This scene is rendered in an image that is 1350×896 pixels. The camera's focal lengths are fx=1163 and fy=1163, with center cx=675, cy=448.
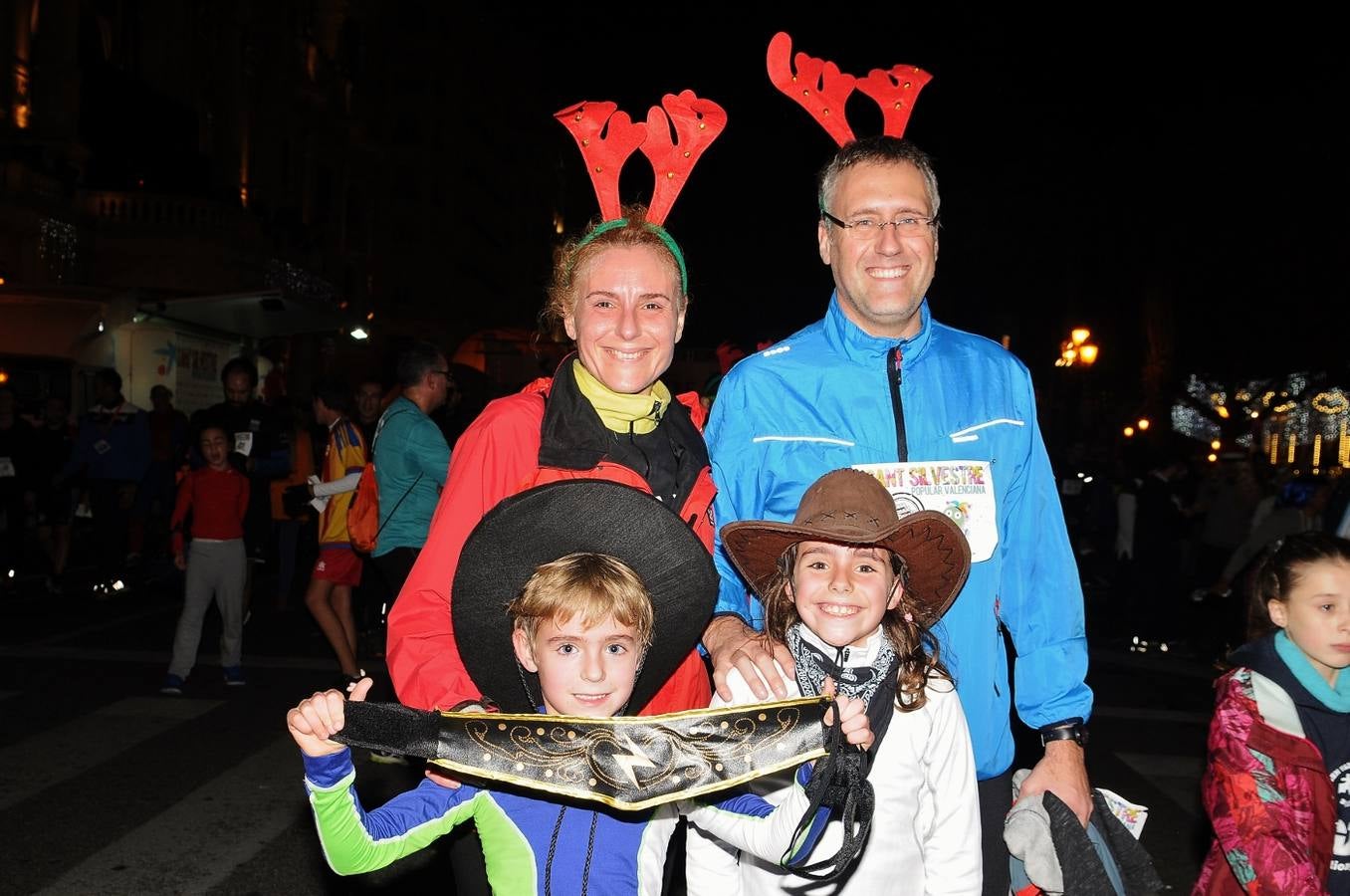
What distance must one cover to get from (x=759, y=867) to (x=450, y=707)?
0.83 m

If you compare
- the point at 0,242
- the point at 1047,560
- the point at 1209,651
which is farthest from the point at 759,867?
the point at 0,242

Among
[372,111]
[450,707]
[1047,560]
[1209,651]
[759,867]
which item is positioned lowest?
[1209,651]


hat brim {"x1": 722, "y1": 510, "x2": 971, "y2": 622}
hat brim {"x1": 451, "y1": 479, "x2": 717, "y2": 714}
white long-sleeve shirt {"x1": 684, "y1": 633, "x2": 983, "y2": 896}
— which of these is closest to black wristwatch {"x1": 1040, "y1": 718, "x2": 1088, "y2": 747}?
white long-sleeve shirt {"x1": 684, "y1": 633, "x2": 983, "y2": 896}

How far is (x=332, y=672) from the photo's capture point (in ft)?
27.2

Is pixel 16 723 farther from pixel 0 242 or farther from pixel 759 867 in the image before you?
pixel 0 242

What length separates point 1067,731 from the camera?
2.74 meters

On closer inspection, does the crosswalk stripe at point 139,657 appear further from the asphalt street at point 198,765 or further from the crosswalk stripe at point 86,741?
the crosswalk stripe at point 86,741

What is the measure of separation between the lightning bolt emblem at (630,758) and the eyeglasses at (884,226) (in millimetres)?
1405

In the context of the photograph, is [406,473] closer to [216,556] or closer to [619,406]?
[216,556]

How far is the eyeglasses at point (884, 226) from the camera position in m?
2.91

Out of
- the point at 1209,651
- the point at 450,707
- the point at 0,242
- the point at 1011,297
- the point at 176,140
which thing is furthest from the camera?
the point at 1011,297

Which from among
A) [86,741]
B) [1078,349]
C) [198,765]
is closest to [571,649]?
[198,765]

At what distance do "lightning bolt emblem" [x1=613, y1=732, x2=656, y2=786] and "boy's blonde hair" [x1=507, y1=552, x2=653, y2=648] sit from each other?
0.98ft

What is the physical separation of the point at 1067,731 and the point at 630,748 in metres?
1.12
